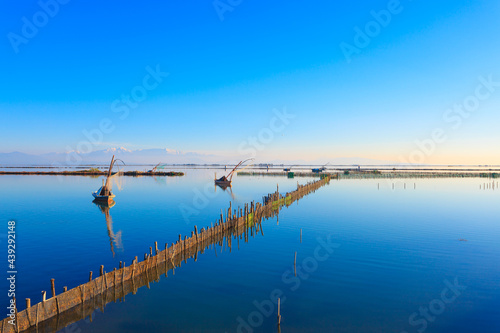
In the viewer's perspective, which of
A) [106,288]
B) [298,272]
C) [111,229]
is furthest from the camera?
[111,229]

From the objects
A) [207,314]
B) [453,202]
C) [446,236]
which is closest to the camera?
[207,314]

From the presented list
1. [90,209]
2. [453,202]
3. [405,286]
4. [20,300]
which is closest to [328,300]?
[405,286]

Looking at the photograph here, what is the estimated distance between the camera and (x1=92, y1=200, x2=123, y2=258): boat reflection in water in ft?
82.8

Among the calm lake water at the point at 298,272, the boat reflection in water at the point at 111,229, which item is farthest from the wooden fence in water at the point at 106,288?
the boat reflection in water at the point at 111,229

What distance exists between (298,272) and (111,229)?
19.2 meters

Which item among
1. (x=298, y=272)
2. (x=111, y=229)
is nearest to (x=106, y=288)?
(x=298, y=272)

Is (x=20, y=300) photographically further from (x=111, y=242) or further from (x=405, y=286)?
(x=405, y=286)

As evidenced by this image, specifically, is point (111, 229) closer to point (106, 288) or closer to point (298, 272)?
point (106, 288)

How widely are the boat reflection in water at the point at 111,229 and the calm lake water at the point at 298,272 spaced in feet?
0.50

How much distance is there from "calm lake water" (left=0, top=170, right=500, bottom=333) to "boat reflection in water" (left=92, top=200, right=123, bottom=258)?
0.50 ft

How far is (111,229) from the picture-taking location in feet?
103

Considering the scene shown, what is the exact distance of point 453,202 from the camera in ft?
173

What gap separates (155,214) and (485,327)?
108 ft

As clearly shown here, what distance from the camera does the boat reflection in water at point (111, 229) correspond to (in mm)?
25250
